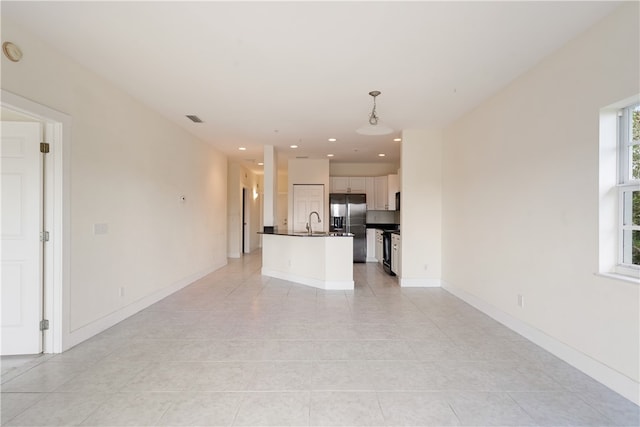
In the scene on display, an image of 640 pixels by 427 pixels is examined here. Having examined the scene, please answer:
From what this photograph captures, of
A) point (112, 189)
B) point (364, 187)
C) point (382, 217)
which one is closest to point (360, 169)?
point (364, 187)

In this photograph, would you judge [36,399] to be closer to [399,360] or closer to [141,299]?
[141,299]

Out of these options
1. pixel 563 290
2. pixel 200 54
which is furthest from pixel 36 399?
pixel 563 290

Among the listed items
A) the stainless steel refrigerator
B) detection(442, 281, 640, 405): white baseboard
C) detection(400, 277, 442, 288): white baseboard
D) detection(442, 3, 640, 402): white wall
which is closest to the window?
detection(442, 3, 640, 402): white wall

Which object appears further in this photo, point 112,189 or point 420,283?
point 420,283

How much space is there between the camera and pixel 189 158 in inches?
222

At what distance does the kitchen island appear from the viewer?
5.38 m

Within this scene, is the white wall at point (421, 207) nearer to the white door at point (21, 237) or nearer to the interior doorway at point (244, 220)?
the white door at point (21, 237)

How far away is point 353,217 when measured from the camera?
8.27 meters

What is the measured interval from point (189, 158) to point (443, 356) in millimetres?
5008

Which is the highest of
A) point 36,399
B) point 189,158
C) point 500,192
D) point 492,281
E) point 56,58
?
point 56,58

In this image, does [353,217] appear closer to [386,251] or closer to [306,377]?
[386,251]

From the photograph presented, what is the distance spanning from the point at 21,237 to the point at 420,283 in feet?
17.3

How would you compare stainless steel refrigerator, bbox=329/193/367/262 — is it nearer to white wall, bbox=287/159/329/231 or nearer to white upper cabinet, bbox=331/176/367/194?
white wall, bbox=287/159/329/231

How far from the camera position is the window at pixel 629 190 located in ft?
7.44
